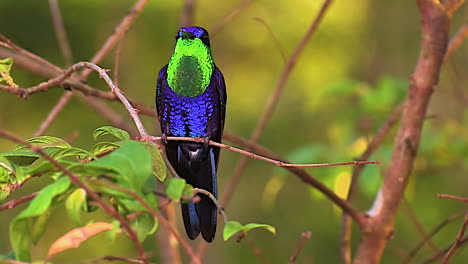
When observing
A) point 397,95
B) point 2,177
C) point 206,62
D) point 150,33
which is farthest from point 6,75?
point 150,33

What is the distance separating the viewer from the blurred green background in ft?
16.4

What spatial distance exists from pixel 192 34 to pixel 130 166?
1.41 metres

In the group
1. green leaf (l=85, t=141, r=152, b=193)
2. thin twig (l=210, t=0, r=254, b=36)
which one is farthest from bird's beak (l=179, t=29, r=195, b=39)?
green leaf (l=85, t=141, r=152, b=193)

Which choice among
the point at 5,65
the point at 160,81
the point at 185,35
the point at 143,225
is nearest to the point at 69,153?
the point at 143,225

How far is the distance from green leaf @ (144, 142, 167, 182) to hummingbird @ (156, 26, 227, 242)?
1.15 metres

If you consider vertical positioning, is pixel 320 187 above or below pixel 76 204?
below

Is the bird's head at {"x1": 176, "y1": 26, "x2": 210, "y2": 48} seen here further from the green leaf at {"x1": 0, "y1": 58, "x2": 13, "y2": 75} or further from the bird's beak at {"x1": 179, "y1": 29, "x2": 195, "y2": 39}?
the green leaf at {"x1": 0, "y1": 58, "x2": 13, "y2": 75}

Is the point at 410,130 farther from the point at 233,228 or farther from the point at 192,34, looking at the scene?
the point at 233,228

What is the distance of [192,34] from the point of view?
2.36 metres

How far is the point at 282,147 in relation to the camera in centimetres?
610

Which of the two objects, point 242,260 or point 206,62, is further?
point 242,260

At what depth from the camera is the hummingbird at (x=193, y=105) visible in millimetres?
2467

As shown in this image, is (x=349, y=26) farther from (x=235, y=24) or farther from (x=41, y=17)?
(x=41, y=17)

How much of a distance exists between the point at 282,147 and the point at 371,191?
3.48 metres
